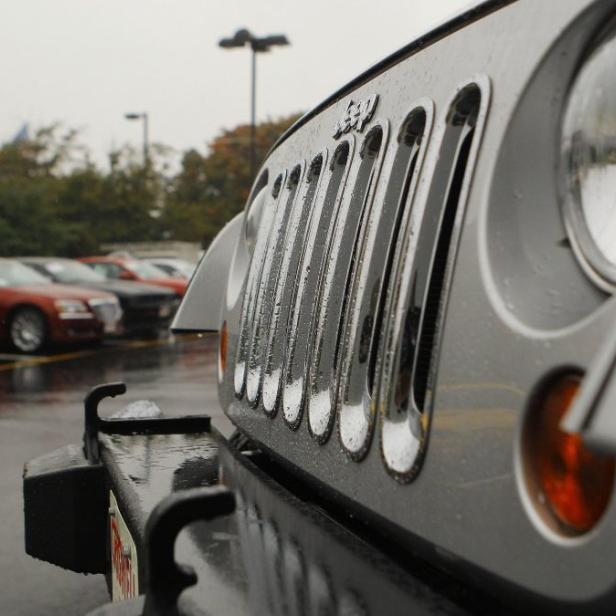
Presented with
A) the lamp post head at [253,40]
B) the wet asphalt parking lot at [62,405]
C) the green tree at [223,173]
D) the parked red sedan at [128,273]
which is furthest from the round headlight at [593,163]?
the green tree at [223,173]

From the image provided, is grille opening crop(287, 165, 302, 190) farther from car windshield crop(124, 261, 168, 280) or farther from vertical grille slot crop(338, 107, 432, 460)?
car windshield crop(124, 261, 168, 280)

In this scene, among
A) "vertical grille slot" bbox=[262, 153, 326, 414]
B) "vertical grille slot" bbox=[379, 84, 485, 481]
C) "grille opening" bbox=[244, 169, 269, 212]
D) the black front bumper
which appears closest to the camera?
the black front bumper

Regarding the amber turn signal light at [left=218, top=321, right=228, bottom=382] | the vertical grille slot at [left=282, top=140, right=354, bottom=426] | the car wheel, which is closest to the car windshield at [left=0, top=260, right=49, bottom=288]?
the car wheel

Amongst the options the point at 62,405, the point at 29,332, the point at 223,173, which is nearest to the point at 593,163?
the point at 62,405

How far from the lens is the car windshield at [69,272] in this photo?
16734 mm

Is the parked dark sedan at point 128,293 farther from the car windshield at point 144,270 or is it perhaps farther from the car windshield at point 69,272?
the car windshield at point 144,270

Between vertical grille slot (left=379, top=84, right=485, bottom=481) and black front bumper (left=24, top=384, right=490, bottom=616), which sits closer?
black front bumper (left=24, top=384, right=490, bottom=616)

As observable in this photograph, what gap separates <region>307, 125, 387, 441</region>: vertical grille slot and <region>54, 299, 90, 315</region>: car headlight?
484 inches

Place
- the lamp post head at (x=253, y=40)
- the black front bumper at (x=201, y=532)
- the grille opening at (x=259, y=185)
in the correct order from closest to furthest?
the black front bumper at (x=201, y=532), the grille opening at (x=259, y=185), the lamp post head at (x=253, y=40)

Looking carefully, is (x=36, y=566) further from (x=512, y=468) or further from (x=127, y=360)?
(x=127, y=360)

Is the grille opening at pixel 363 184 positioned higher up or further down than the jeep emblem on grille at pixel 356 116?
further down

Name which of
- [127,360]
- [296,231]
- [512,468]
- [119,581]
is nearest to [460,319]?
[512,468]

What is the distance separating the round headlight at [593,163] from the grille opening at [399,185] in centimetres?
45

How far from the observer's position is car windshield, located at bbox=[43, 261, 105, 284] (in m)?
16.7
